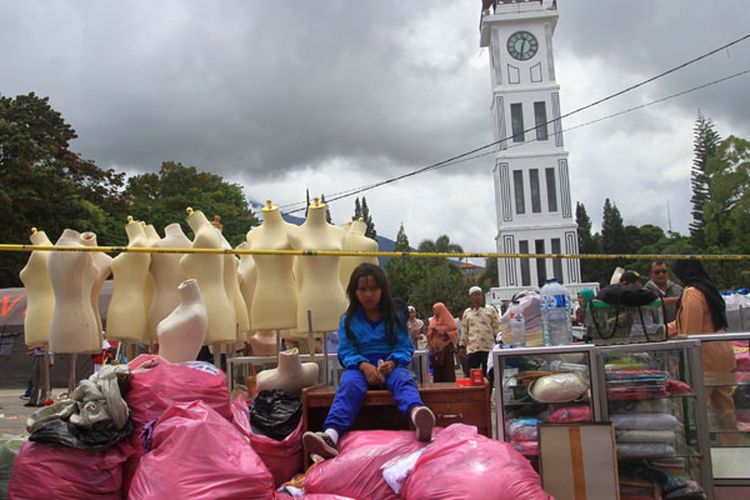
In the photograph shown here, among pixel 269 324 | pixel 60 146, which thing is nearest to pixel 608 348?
pixel 269 324

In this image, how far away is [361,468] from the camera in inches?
130

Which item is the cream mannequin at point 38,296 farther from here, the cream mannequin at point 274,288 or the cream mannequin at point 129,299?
the cream mannequin at point 274,288

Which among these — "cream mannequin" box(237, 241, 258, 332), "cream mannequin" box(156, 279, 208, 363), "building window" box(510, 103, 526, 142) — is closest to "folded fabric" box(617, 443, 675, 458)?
"cream mannequin" box(156, 279, 208, 363)

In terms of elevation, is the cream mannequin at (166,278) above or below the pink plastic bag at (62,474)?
above

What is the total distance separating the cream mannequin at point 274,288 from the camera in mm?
4836

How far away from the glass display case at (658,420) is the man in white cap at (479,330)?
15.5ft

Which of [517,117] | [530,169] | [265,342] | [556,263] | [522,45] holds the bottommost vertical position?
[265,342]

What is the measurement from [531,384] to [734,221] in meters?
43.9

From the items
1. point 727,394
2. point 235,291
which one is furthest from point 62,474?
point 727,394

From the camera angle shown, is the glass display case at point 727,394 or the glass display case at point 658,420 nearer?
the glass display case at point 658,420

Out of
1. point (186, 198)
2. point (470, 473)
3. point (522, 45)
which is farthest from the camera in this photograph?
point (522, 45)

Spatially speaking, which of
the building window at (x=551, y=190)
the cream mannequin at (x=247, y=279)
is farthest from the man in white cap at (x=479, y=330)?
the building window at (x=551, y=190)

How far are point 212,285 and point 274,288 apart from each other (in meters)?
0.44

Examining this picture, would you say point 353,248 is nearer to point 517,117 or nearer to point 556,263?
point 556,263
